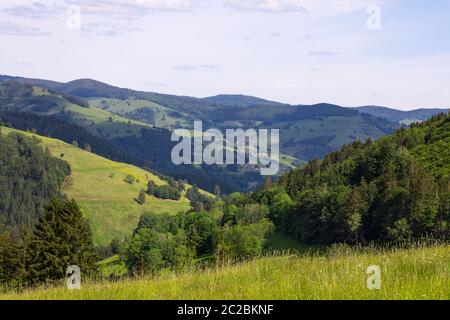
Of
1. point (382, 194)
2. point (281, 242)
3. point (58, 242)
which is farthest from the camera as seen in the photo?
point (281, 242)

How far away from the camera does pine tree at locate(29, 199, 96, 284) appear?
5384cm

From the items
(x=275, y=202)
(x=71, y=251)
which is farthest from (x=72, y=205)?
(x=275, y=202)

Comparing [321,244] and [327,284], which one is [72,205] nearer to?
[327,284]

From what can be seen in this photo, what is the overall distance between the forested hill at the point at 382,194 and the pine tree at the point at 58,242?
47259 mm

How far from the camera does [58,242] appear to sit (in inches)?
2164

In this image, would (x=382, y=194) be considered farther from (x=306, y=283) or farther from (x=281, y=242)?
(x=306, y=283)

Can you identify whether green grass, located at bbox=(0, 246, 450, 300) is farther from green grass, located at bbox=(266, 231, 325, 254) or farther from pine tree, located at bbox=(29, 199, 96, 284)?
green grass, located at bbox=(266, 231, 325, 254)

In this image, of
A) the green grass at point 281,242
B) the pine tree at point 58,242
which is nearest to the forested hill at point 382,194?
the green grass at point 281,242

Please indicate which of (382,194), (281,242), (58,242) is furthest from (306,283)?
(281,242)

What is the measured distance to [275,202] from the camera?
510 feet

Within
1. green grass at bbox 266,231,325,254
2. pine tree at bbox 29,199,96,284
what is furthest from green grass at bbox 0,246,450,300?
green grass at bbox 266,231,325,254

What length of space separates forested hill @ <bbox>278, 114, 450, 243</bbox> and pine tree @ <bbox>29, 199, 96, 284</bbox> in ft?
155

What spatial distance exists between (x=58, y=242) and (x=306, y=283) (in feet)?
152

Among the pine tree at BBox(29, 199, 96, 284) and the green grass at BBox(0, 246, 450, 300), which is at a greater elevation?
the green grass at BBox(0, 246, 450, 300)
